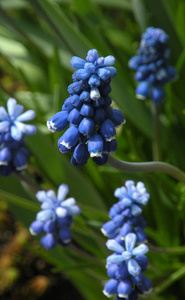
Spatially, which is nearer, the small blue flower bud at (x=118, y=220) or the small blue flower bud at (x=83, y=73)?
the small blue flower bud at (x=83, y=73)

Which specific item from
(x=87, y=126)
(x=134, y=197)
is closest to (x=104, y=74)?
(x=87, y=126)

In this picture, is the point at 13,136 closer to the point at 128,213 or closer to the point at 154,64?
the point at 128,213

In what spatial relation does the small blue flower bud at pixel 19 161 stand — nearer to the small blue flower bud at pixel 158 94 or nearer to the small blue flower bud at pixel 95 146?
the small blue flower bud at pixel 95 146

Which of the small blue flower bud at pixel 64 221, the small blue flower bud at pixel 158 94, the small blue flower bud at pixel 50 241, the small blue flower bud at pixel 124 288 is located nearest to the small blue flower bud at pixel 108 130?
the small blue flower bud at pixel 124 288

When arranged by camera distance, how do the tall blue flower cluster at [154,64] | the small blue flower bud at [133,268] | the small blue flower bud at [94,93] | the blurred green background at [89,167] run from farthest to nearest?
the blurred green background at [89,167], the tall blue flower cluster at [154,64], the small blue flower bud at [133,268], the small blue flower bud at [94,93]

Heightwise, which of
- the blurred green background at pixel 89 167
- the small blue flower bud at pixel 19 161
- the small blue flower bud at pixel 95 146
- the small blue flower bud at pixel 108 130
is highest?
the small blue flower bud at pixel 108 130

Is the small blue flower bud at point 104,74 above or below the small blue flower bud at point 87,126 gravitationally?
above

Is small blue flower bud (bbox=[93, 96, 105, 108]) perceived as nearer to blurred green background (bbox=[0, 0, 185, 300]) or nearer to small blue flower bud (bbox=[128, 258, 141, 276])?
small blue flower bud (bbox=[128, 258, 141, 276])
